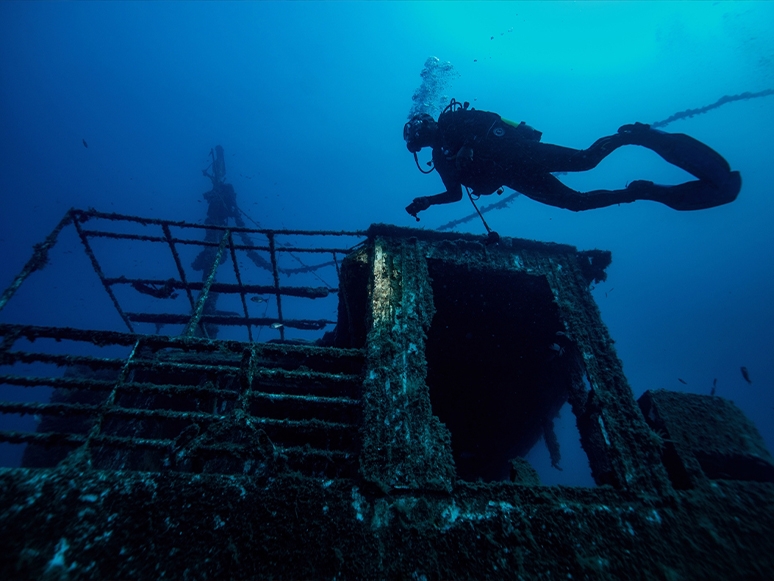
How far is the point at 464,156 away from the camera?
445 centimetres

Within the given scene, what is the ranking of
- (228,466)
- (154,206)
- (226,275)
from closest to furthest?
1. (228,466)
2. (226,275)
3. (154,206)

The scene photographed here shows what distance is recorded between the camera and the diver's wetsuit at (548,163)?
4.04m

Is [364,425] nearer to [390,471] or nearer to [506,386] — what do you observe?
[390,471]

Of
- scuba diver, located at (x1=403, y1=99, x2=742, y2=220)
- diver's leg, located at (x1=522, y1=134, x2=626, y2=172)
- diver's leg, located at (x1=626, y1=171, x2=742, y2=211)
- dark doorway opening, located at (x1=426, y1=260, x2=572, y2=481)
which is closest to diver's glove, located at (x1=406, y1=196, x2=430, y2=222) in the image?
scuba diver, located at (x1=403, y1=99, x2=742, y2=220)

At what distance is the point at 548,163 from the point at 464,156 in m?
1.16

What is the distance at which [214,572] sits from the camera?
179 cm

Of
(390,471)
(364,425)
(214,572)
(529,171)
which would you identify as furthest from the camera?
(529,171)

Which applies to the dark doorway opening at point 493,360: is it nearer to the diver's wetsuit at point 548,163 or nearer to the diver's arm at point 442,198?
the diver's arm at point 442,198

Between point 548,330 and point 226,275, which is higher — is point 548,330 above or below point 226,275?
below

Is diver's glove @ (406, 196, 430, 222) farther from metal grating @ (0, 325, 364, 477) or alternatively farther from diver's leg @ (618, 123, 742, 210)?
diver's leg @ (618, 123, 742, 210)

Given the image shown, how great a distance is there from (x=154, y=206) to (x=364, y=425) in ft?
459

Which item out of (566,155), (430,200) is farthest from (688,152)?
(430,200)

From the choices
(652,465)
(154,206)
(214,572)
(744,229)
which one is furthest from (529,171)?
(154,206)

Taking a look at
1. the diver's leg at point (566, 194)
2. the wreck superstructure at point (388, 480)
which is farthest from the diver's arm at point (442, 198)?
the diver's leg at point (566, 194)
